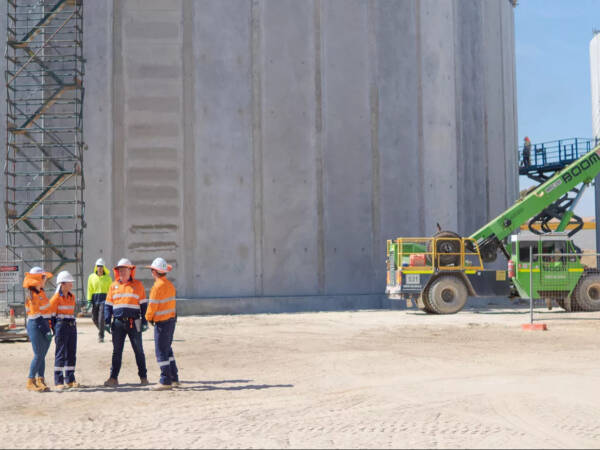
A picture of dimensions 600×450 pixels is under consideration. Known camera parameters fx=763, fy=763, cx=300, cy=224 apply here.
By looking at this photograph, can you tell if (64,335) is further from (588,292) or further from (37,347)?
(588,292)

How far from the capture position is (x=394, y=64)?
29969mm

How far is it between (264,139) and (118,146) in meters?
5.21

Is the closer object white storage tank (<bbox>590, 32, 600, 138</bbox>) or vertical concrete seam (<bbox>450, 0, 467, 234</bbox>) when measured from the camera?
vertical concrete seam (<bbox>450, 0, 467, 234</bbox>)

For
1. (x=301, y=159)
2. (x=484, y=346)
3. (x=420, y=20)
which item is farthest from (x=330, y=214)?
(x=484, y=346)

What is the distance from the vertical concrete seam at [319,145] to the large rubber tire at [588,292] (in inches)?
354

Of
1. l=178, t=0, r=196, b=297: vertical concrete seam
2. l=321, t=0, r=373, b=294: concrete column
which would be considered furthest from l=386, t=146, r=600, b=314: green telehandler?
l=178, t=0, r=196, b=297: vertical concrete seam

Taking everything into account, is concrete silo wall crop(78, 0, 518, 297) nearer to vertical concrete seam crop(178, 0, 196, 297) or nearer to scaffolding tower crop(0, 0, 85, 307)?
vertical concrete seam crop(178, 0, 196, 297)

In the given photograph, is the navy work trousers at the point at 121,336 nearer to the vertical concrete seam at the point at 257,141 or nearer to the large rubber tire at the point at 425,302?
the large rubber tire at the point at 425,302

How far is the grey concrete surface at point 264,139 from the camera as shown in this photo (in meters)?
26.7

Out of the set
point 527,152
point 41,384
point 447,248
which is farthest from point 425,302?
point 527,152

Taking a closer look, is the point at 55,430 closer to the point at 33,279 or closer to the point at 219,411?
the point at 219,411

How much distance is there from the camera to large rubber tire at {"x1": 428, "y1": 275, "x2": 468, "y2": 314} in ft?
80.1

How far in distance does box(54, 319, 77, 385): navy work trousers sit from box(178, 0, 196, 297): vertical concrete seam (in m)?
15.6

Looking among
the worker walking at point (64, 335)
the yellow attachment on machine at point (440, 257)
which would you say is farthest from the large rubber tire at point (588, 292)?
the worker walking at point (64, 335)
